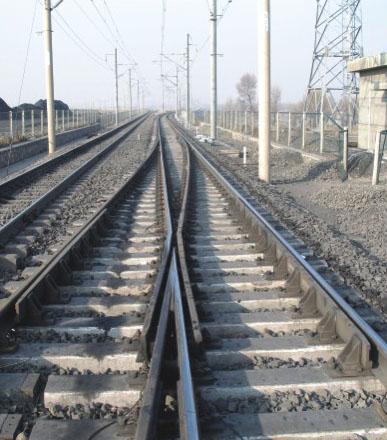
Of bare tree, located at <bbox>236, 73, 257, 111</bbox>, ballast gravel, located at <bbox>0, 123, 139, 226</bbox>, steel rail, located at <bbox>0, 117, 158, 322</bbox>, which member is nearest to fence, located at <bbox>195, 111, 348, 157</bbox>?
ballast gravel, located at <bbox>0, 123, 139, 226</bbox>

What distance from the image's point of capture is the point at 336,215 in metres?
11.4

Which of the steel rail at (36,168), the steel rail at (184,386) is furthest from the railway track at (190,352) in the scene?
the steel rail at (36,168)

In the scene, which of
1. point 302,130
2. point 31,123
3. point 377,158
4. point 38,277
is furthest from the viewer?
point 31,123

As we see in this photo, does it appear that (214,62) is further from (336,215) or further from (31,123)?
(336,215)

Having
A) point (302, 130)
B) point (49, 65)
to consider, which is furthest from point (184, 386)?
point (49, 65)

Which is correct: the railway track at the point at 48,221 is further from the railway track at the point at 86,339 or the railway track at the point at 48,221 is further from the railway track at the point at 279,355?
the railway track at the point at 279,355

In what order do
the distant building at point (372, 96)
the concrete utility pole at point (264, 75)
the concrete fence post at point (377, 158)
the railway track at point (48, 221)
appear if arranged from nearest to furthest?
1. the railway track at point (48, 221)
2. the concrete fence post at point (377, 158)
3. the concrete utility pole at point (264, 75)
4. the distant building at point (372, 96)

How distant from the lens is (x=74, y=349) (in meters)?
4.43

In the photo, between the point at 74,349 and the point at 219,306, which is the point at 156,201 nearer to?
the point at 219,306

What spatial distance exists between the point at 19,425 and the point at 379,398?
2177mm

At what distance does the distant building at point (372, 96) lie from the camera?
20.7 meters

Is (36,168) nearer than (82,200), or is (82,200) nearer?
(82,200)

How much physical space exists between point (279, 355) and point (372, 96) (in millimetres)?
19707

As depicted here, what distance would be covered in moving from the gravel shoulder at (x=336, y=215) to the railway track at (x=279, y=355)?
586 millimetres
